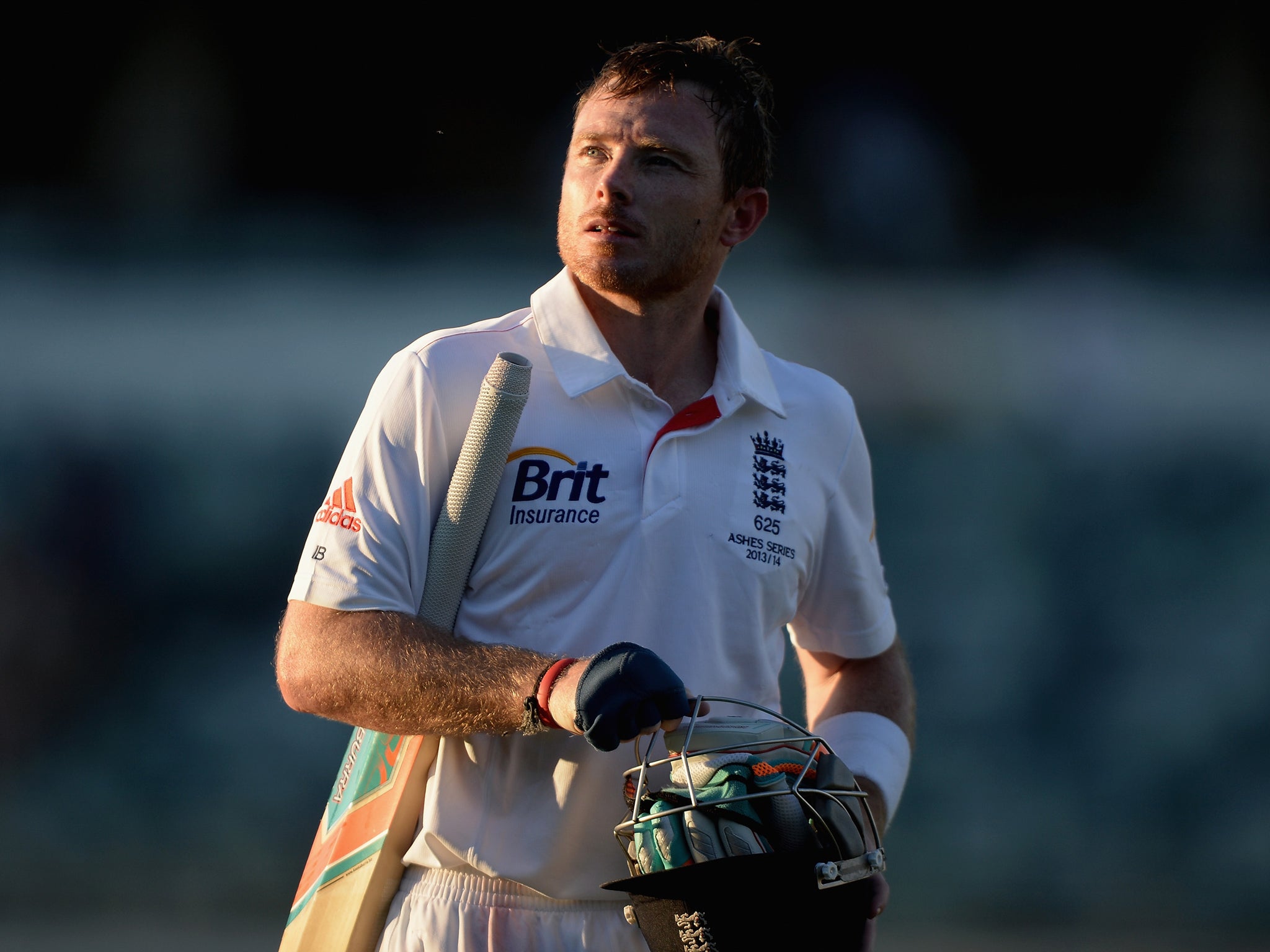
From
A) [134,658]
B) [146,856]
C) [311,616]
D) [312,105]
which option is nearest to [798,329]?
[312,105]

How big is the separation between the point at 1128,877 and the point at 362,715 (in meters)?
3.16

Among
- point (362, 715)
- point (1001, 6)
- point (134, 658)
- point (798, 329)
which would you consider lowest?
point (362, 715)

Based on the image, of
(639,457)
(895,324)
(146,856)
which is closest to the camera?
(639,457)

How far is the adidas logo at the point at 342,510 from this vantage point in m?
1.61

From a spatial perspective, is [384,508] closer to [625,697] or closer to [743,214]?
[625,697]

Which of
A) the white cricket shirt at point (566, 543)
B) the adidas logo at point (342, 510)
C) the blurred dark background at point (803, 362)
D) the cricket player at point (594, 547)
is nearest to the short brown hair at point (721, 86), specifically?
the cricket player at point (594, 547)

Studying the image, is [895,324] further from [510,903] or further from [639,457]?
[510,903]

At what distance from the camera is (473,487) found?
161 centimetres

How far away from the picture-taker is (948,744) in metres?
4.07

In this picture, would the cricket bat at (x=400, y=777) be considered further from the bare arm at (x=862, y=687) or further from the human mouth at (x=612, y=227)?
the bare arm at (x=862, y=687)

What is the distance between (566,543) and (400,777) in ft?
1.19

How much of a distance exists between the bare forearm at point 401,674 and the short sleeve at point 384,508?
0.03 m

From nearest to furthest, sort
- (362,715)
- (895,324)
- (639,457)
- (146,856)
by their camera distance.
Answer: (362,715) → (639,457) → (146,856) → (895,324)

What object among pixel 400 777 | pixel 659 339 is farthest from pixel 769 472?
pixel 400 777
